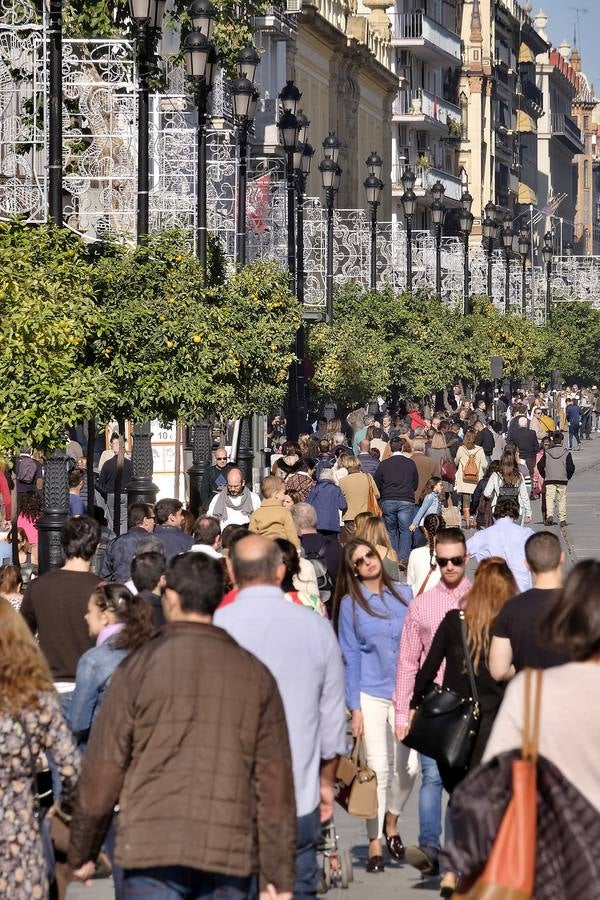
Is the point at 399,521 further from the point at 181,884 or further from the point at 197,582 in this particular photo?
the point at 181,884

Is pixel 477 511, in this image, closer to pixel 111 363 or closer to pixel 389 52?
pixel 111 363

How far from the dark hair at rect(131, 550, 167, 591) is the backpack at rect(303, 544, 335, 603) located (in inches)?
117

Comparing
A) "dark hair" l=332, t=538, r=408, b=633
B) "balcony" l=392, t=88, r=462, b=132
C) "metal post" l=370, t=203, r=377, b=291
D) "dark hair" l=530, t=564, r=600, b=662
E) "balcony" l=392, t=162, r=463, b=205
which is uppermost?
"balcony" l=392, t=88, r=462, b=132

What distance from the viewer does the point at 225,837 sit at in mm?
6512

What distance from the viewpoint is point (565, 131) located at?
181m

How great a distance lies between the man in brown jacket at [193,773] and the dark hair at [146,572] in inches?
159

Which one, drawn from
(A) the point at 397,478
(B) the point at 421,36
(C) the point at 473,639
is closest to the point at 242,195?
(A) the point at 397,478

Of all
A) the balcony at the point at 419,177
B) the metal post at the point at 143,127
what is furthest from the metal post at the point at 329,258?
the balcony at the point at 419,177

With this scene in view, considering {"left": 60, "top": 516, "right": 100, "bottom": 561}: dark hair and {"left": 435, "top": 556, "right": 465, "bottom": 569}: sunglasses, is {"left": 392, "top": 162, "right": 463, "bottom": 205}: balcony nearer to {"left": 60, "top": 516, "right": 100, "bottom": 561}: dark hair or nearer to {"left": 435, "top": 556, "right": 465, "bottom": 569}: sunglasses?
{"left": 60, "top": 516, "right": 100, "bottom": 561}: dark hair

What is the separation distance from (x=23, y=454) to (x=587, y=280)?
3272 inches

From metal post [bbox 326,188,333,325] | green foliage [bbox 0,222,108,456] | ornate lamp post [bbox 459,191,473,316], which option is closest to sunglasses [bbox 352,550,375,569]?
green foliage [bbox 0,222,108,456]

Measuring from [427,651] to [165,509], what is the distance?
4833 millimetres

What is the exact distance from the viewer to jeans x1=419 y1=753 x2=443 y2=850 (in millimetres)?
10680

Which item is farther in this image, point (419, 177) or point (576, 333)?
point (576, 333)
